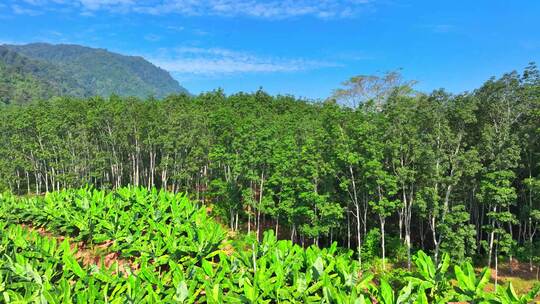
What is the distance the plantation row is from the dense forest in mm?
10883

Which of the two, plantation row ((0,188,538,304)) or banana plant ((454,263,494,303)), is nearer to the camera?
banana plant ((454,263,494,303))

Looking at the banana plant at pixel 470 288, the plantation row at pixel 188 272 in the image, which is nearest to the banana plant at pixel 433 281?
the plantation row at pixel 188 272

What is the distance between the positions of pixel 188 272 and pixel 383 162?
1616 cm

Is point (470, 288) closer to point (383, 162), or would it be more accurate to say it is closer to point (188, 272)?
point (188, 272)

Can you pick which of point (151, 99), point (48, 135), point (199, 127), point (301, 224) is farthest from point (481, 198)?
point (48, 135)

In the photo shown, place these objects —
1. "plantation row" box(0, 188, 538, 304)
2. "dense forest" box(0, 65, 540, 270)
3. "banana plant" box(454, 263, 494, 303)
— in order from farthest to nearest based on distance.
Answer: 1. "dense forest" box(0, 65, 540, 270)
2. "plantation row" box(0, 188, 538, 304)
3. "banana plant" box(454, 263, 494, 303)

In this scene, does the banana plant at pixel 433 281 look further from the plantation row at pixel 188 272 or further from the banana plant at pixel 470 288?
the banana plant at pixel 470 288

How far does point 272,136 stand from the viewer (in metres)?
27.2

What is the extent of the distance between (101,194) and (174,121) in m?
17.9

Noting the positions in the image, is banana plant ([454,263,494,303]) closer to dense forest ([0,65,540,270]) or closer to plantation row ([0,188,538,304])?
plantation row ([0,188,538,304])

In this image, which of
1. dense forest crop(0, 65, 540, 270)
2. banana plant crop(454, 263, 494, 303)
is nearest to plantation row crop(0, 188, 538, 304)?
banana plant crop(454, 263, 494, 303)

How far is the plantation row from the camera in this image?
7301 millimetres

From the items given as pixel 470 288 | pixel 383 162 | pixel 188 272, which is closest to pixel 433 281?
pixel 470 288

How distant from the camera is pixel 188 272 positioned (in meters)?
9.03
